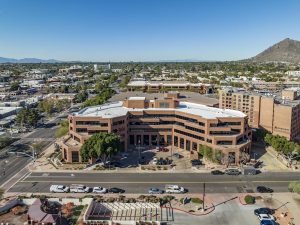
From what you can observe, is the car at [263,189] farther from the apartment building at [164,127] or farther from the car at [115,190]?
the car at [115,190]

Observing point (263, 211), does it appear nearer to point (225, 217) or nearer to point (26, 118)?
point (225, 217)

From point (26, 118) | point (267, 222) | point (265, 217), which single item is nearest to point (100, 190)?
point (265, 217)

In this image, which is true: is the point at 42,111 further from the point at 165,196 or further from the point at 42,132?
the point at 165,196

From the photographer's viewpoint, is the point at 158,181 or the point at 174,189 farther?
the point at 158,181

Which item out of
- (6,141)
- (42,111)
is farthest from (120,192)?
(42,111)

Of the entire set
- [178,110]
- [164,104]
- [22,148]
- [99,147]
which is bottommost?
[22,148]

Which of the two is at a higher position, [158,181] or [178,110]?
[178,110]

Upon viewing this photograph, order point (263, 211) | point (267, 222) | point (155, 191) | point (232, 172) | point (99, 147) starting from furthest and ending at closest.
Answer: point (99, 147)
point (232, 172)
point (155, 191)
point (263, 211)
point (267, 222)

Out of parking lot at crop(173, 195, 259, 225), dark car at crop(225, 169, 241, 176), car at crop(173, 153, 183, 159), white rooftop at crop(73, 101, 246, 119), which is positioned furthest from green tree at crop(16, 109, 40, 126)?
parking lot at crop(173, 195, 259, 225)
